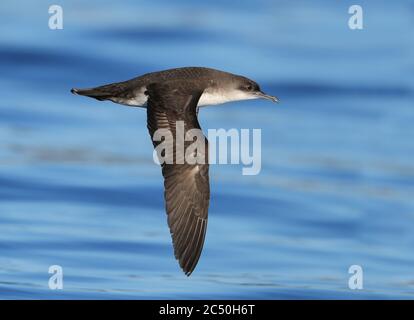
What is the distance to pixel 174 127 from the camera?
32.0 feet

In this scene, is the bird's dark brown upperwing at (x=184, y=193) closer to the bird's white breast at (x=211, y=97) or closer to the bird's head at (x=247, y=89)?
the bird's white breast at (x=211, y=97)

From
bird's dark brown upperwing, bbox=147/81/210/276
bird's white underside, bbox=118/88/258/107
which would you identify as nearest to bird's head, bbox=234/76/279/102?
bird's white underside, bbox=118/88/258/107

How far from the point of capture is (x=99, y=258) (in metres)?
13.1

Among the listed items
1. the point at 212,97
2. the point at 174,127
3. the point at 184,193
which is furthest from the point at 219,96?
the point at 184,193

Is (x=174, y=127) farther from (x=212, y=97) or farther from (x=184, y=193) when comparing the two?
(x=212, y=97)

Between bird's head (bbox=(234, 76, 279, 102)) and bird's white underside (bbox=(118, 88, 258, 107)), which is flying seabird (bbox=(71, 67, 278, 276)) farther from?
bird's head (bbox=(234, 76, 279, 102))

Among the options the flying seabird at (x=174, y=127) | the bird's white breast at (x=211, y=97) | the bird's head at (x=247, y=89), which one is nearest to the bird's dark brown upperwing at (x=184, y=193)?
the flying seabird at (x=174, y=127)

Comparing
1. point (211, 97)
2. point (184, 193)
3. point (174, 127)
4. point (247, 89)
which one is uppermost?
point (247, 89)

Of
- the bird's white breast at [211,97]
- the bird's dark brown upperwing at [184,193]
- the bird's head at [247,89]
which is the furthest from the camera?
the bird's head at [247,89]

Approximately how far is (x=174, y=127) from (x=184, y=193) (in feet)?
1.66

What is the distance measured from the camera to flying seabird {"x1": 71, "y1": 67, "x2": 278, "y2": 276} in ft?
31.6

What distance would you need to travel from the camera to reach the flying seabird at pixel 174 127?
31.6 feet

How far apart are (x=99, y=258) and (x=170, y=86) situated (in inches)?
128
